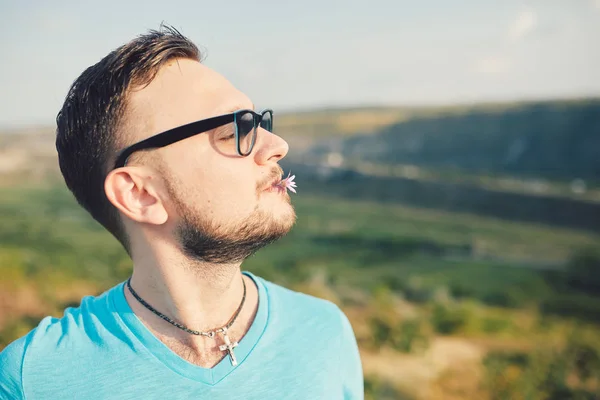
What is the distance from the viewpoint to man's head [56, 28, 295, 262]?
1.88m

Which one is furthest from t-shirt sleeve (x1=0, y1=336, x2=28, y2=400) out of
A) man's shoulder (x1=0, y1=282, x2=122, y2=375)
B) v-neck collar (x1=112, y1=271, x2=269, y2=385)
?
v-neck collar (x1=112, y1=271, x2=269, y2=385)

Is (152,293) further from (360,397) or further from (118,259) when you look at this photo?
(118,259)

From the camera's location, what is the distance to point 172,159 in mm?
1880

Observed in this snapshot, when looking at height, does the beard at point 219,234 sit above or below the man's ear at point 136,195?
below

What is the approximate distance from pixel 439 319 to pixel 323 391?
27.8ft

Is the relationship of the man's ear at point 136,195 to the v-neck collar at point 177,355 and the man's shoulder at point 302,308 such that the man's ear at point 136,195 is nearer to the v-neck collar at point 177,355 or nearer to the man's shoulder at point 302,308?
the v-neck collar at point 177,355

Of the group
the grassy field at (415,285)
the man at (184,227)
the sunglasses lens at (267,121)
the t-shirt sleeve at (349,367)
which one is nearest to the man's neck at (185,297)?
the man at (184,227)

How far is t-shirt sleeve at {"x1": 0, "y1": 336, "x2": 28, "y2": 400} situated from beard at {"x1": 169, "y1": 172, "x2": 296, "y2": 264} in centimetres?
66

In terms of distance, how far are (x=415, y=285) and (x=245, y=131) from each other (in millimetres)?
12057

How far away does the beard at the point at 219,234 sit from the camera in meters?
1.88

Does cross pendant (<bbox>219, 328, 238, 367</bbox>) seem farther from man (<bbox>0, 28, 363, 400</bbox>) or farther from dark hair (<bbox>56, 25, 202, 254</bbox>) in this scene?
dark hair (<bbox>56, 25, 202, 254</bbox>)

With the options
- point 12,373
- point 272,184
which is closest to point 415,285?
point 272,184

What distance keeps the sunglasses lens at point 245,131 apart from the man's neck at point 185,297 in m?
0.47

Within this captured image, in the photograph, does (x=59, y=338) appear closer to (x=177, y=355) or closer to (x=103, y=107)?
(x=177, y=355)
